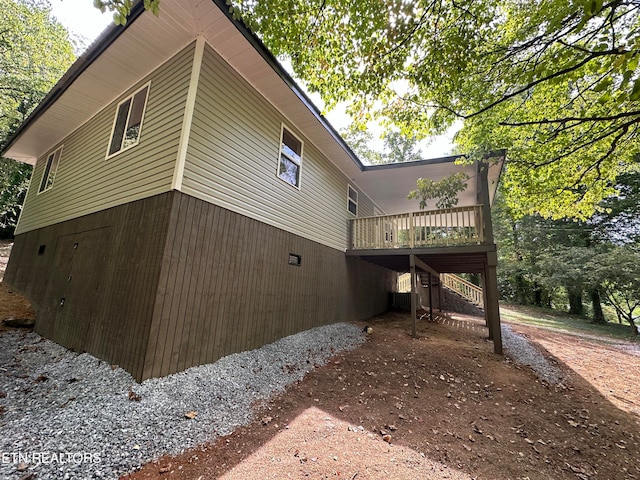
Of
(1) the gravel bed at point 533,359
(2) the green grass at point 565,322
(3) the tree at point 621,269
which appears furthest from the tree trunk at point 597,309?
(1) the gravel bed at point 533,359

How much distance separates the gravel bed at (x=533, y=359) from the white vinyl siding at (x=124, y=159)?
308 inches

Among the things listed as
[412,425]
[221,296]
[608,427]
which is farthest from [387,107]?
[608,427]

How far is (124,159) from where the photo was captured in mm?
5266

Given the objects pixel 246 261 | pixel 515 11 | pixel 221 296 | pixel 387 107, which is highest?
pixel 515 11

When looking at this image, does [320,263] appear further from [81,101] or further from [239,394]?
[81,101]

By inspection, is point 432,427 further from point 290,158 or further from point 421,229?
point 290,158

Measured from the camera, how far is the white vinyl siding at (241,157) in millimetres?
4520

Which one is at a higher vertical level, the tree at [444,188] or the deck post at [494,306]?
the tree at [444,188]

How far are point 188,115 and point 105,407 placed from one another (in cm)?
419

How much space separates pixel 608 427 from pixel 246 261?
5.92m

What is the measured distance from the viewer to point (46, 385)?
11.4 feet

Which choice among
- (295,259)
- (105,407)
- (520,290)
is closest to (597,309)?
(520,290)

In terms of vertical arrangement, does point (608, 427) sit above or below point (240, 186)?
below

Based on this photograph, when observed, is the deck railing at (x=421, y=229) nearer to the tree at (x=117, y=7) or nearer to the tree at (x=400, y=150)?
the tree at (x=117, y=7)
